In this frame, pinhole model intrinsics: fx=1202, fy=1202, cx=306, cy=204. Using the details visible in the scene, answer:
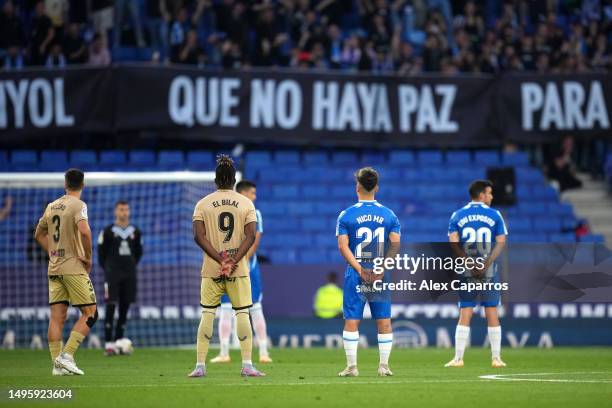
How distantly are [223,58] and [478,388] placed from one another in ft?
51.1

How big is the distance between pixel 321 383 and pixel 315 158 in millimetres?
15062

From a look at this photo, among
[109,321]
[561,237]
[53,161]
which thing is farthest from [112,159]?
[561,237]

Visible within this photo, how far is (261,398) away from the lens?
10.0 m

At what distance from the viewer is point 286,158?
26.0 metres

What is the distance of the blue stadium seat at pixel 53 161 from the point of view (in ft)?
81.0

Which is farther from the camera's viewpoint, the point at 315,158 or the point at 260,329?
the point at 315,158

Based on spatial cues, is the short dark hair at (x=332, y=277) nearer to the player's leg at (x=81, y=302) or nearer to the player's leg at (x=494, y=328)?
the player's leg at (x=494, y=328)

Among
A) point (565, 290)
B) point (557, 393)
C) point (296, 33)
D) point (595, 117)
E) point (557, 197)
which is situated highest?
point (296, 33)

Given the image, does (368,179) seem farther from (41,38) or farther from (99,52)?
(41,38)

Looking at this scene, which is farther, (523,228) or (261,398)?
(523,228)

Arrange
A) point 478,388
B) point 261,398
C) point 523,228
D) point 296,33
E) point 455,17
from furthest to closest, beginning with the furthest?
1. point 455,17
2. point 296,33
3. point 523,228
4. point 478,388
5. point 261,398

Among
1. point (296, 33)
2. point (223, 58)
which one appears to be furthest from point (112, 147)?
point (296, 33)

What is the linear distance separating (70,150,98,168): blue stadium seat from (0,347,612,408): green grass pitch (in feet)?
26.9

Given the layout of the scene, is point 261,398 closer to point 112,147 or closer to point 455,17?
point 112,147
